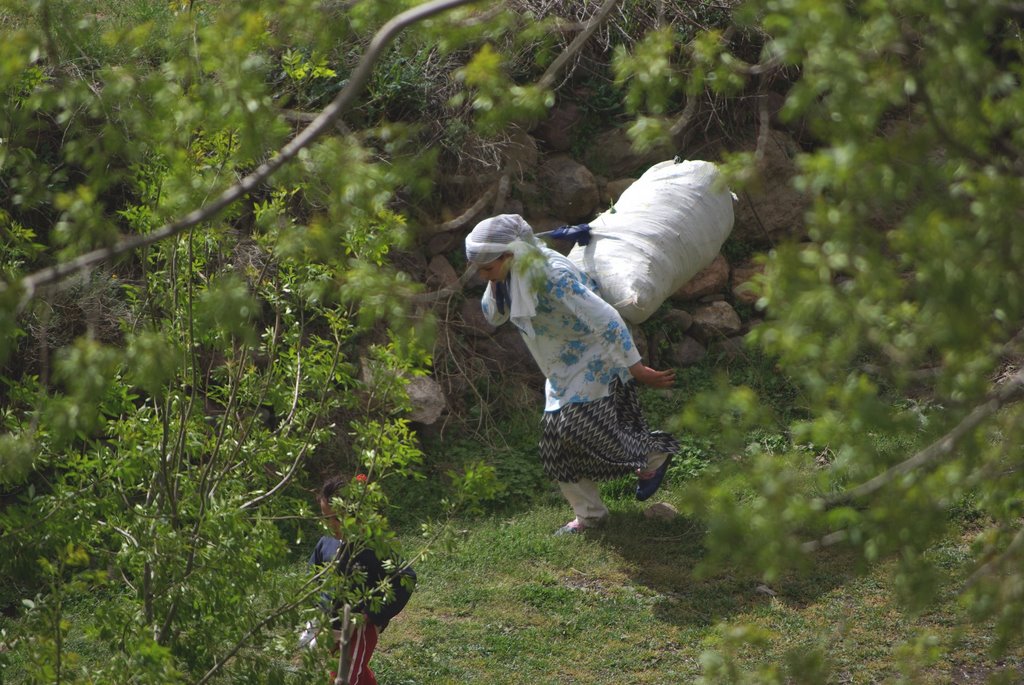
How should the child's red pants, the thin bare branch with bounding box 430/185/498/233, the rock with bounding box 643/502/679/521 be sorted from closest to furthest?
the child's red pants < the rock with bounding box 643/502/679/521 < the thin bare branch with bounding box 430/185/498/233

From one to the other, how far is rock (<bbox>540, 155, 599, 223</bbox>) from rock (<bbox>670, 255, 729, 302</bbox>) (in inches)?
34.8

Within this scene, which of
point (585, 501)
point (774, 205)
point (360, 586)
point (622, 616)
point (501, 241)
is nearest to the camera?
point (360, 586)

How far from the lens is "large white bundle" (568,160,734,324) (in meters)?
6.94

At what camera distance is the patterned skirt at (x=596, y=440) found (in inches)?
253

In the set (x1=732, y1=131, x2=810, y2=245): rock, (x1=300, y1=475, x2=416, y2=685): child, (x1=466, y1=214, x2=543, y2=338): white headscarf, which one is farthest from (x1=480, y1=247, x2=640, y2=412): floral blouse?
(x1=732, y1=131, x2=810, y2=245): rock

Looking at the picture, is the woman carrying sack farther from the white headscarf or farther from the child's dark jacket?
the child's dark jacket

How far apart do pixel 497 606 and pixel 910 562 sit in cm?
378

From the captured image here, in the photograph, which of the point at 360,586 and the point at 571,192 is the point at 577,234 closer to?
the point at 571,192

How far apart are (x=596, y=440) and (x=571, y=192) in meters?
3.11

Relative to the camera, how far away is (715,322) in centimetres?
893

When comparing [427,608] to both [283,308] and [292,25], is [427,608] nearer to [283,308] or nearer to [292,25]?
[283,308]

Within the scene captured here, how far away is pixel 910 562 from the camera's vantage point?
2.51 m

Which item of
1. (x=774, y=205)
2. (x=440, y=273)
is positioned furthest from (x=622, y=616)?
(x=774, y=205)

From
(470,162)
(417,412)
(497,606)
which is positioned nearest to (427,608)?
(497,606)
